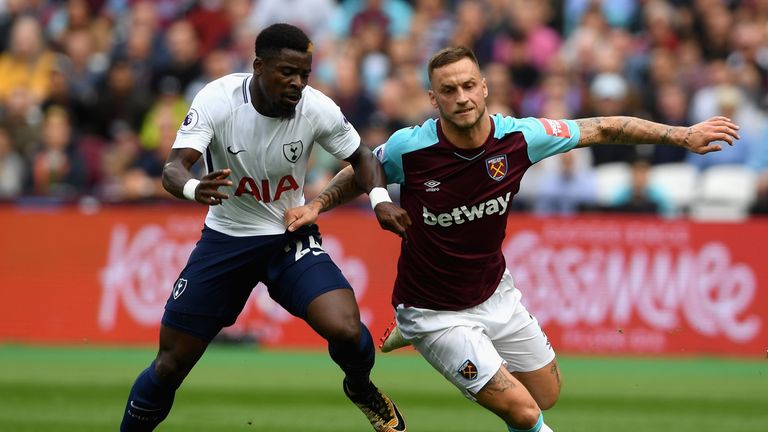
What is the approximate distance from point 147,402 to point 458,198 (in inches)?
96.9

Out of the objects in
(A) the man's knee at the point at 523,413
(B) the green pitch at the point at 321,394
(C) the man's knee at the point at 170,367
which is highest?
(A) the man's knee at the point at 523,413

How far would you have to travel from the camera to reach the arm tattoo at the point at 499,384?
8.08m

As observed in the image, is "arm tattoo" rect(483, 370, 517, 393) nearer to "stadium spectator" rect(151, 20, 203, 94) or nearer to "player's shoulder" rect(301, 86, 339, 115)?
"player's shoulder" rect(301, 86, 339, 115)

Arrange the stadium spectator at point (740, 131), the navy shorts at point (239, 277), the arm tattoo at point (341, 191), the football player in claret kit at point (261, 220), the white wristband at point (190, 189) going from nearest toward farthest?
the white wristband at point (190, 189), the football player in claret kit at point (261, 220), the navy shorts at point (239, 277), the arm tattoo at point (341, 191), the stadium spectator at point (740, 131)

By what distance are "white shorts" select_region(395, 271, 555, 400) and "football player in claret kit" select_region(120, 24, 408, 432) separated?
0.44 meters

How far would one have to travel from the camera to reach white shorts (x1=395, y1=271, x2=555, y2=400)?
8219 millimetres

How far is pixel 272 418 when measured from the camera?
1126cm

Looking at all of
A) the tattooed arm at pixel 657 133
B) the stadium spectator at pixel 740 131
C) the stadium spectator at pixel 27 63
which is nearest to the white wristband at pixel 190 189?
the tattooed arm at pixel 657 133

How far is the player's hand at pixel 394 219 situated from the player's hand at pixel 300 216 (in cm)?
74

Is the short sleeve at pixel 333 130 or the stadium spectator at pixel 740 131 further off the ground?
the short sleeve at pixel 333 130

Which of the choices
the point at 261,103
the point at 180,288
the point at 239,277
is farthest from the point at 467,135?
the point at 180,288

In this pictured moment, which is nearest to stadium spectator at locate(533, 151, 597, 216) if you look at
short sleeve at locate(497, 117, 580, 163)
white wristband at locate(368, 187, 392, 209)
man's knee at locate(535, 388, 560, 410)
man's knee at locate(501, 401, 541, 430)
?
man's knee at locate(535, 388, 560, 410)

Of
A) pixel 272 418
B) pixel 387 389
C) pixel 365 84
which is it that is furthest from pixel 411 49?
pixel 272 418

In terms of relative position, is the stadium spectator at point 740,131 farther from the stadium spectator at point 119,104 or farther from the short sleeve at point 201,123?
the short sleeve at point 201,123
